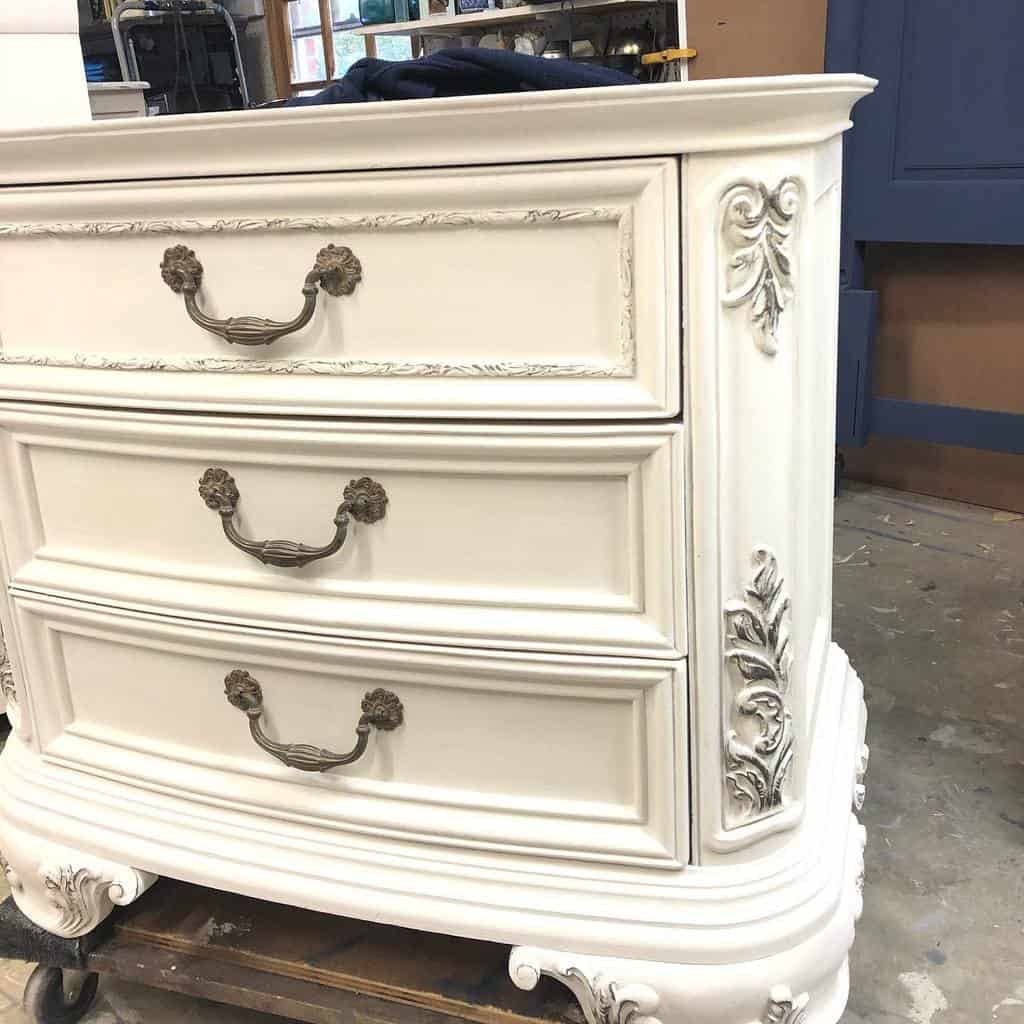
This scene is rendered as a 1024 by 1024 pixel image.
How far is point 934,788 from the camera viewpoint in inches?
47.3

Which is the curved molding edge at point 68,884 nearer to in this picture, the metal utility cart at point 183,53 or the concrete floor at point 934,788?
the concrete floor at point 934,788

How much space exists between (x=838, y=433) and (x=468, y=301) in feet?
4.80

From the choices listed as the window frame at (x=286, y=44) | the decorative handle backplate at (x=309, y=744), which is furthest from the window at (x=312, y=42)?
the decorative handle backplate at (x=309, y=744)

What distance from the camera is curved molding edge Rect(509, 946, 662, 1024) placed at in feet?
2.40

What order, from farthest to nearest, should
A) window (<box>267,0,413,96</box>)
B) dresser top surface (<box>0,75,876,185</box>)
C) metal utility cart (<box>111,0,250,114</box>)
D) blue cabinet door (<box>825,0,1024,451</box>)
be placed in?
window (<box>267,0,413,96</box>) < metal utility cart (<box>111,0,250,114</box>) < blue cabinet door (<box>825,0,1024,451</box>) < dresser top surface (<box>0,75,876,185</box>)

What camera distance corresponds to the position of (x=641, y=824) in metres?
0.75

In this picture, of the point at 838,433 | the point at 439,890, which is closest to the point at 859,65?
the point at 838,433

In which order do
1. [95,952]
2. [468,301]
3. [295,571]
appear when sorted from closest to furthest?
[468,301], [295,571], [95,952]

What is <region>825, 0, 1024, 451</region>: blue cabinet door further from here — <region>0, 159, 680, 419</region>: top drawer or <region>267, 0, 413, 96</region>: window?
<region>267, 0, 413, 96</region>: window

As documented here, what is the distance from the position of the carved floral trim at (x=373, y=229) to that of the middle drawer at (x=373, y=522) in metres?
0.04

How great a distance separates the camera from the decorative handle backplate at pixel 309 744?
786mm

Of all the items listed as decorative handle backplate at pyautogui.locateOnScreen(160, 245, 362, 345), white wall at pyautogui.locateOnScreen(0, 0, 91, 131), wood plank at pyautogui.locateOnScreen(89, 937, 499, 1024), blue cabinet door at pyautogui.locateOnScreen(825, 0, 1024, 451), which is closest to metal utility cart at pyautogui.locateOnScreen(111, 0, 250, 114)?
blue cabinet door at pyautogui.locateOnScreen(825, 0, 1024, 451)

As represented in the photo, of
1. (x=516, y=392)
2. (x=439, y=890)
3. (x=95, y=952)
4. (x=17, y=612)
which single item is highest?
(x=516, y=392)

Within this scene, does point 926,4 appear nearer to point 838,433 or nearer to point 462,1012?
point 838,433
